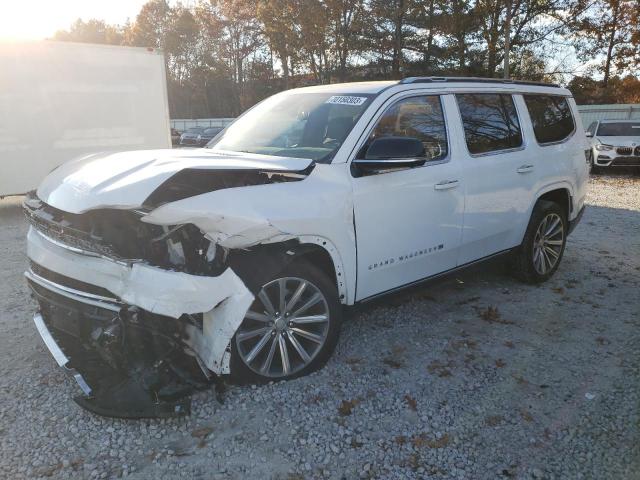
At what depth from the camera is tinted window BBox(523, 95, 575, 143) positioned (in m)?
4.93

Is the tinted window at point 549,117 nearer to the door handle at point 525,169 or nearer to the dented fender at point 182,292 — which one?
the door handle at point 525,169

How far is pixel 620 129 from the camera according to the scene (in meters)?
15.5

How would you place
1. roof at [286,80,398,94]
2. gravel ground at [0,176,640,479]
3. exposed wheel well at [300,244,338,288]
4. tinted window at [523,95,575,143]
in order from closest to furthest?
1. gravel ground at [0,176,640,479]
2. exposed wheel well at [300,244,338,288]
3. roof at [286,80,398,94]
4. tinted window at [523,95,575,143]

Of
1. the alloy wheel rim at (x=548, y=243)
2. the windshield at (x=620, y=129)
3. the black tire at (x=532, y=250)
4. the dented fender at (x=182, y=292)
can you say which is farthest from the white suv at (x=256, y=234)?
the windshield at (x=620, y=129)

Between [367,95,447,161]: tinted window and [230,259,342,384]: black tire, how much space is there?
3.70 ft

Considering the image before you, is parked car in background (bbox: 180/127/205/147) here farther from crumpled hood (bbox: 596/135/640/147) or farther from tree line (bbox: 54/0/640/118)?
crumpled hood (bbox: 596/135/640/147)

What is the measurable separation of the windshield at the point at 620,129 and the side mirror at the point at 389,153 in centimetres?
1504

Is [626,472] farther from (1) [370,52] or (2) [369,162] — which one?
(1) [370,52]

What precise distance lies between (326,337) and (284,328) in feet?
1.05

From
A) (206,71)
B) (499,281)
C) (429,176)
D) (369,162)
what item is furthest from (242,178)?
(206,71)

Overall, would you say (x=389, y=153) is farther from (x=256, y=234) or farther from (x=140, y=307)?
(x=140, y=307)

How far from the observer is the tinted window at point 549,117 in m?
4.93

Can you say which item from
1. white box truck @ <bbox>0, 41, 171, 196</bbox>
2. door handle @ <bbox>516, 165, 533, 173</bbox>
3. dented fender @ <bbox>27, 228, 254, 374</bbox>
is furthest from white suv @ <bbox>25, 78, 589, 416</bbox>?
white box truck @ <bbox>0, 41, 171, 196</bbox>

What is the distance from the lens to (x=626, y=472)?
8.18 ft
